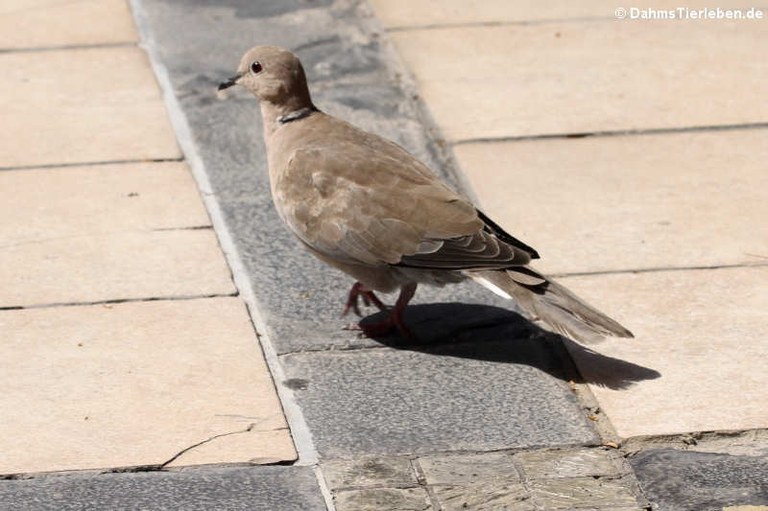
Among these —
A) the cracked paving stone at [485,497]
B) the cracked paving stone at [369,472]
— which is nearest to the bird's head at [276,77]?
the cracked paving stone at [369,472]

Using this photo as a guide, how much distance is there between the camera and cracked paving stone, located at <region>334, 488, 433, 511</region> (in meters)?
4.77

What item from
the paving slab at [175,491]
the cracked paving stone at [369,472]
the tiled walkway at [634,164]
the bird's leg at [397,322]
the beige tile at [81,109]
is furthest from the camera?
the beige tile at [81,109]

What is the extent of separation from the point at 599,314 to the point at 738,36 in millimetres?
4285

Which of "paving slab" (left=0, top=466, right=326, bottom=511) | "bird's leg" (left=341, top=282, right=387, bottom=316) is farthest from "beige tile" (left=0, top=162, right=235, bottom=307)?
"paving slab" (left=0, top=466, right=326, bottom=511)

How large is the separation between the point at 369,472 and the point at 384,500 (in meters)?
0.20

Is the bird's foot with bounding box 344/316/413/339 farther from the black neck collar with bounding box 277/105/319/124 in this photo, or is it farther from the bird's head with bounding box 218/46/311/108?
the bird's head with bounding box 218/46/311/108

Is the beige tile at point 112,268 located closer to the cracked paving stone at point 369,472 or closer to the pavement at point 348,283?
the pavement at point 348,283

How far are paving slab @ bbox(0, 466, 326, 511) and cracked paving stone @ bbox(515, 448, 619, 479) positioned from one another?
77 centimetres

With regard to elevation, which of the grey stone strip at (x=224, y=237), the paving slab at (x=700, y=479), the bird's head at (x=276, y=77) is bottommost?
the grey stone strip at (x=224, y=237)

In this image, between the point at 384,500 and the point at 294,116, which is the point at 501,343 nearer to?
the point at 384,500

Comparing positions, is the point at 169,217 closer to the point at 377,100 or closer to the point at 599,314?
the point at 377,100

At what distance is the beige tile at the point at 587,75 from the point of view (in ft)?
26.5

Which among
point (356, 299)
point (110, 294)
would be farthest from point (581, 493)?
point (110, 294)

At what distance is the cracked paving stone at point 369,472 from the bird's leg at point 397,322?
3.38 feet
